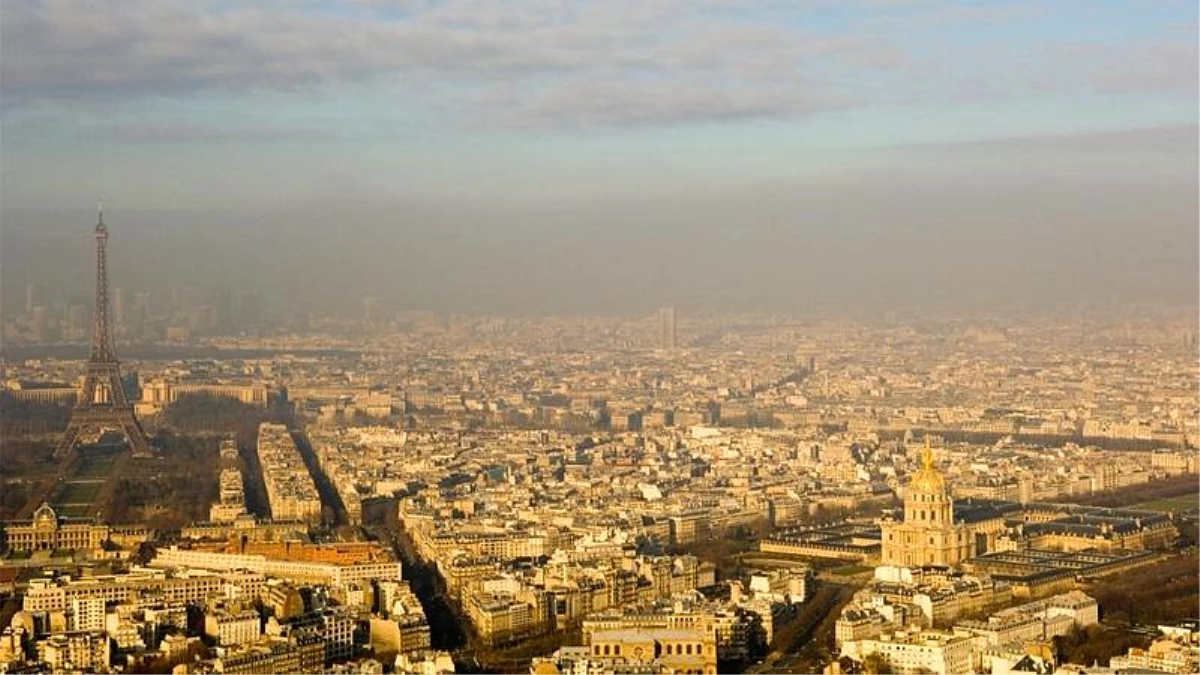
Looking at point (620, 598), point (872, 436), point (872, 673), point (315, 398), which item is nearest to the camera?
point (872, 673)

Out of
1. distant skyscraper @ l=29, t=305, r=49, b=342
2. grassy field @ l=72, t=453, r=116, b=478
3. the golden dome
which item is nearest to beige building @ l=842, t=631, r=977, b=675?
the golden dome

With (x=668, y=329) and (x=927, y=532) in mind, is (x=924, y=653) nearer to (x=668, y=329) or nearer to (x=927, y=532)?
(x=927, y=532)

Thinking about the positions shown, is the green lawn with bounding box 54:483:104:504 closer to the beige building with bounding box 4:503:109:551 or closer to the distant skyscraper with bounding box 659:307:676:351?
the beige building with bounding box 4:503:109:551

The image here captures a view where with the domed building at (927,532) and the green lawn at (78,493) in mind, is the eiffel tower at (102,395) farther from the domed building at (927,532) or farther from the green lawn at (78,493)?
the domed building at (927,532)

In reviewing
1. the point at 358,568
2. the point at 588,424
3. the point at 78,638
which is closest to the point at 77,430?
the point at 588,424

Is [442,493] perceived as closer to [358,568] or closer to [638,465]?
[638,465]

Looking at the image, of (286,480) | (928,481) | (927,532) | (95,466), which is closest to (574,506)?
(286,480)

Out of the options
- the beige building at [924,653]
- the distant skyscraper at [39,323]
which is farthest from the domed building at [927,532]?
the distant skyscraper at [39,323]
